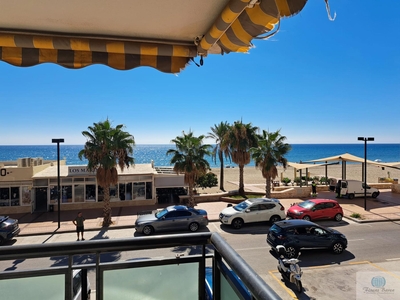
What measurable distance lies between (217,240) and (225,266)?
0.55 ft

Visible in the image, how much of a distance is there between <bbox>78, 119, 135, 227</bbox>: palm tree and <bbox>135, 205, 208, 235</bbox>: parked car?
3.14 metres

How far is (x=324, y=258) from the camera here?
10.8m

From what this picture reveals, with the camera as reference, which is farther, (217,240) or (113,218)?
(113,218)

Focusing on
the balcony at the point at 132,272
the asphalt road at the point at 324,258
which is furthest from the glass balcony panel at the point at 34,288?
the asphalt road at the point at 324,258

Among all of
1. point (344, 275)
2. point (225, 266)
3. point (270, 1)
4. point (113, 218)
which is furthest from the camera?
point (113, 218)

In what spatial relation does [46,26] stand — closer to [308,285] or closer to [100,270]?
[100,270]

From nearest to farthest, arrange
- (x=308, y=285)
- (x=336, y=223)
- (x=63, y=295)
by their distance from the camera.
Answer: (x=63, y=295), (x=308, y=285), (x=336, y=223)

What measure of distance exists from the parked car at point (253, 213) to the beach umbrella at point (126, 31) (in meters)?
13.3

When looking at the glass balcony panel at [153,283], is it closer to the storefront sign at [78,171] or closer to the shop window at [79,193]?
the storefront sign at [78,171]

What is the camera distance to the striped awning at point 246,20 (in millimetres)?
1536

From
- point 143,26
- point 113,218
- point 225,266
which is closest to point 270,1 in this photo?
point 143,26

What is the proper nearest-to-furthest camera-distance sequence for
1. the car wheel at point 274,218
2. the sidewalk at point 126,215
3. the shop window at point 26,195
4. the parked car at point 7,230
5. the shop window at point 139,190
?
the parked car at point 7,230 → the sidewalk at point 126,215 → the car wheel at point 274,218 → the shop window at point 26,195 → the shop window at point 139,190

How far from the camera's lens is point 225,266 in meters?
A: 1.69

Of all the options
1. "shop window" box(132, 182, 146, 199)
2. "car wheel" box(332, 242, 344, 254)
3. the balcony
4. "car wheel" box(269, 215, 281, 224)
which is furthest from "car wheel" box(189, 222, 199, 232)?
the balcony
